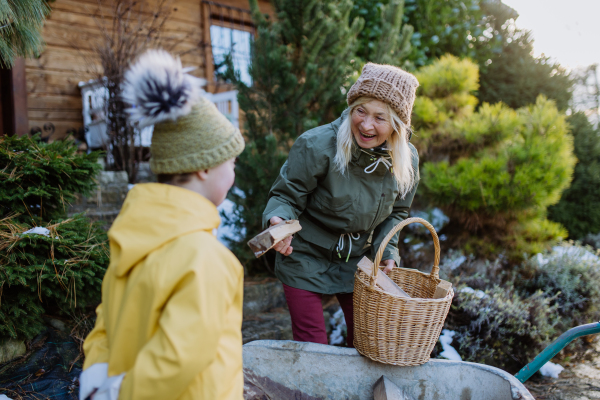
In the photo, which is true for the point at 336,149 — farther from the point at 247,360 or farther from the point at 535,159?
the point at 535,159

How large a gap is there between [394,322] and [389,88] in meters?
1.00

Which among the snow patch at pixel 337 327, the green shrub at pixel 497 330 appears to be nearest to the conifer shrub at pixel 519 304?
the green shrub at pixel 497 330

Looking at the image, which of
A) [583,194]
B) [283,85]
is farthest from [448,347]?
[583,194]

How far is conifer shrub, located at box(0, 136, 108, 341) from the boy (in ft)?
3.84

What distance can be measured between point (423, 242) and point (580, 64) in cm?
760

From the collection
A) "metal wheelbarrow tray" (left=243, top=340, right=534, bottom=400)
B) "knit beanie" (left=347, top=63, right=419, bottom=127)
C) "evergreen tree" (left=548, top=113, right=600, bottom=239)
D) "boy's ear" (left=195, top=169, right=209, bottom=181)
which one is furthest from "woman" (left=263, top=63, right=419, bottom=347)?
"evergreen tree" (left=548, top=113, right=600, bottom=239)

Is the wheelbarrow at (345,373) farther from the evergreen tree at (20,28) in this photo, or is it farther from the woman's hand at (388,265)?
the evergreen tree at (20,28)

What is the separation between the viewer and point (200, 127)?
113cm

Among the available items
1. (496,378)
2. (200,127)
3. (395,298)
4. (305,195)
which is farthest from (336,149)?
(496,378)

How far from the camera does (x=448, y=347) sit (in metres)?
2.90

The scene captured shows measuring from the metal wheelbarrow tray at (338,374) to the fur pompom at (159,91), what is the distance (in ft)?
3.84

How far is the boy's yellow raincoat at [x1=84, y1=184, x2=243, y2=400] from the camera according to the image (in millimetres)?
940

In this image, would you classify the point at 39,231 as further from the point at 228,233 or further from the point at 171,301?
the point at 228,233

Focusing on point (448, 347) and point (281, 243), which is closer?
point (281, 243)
